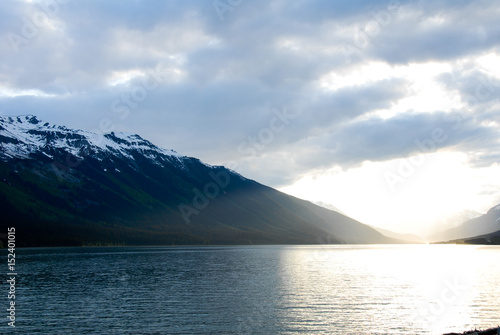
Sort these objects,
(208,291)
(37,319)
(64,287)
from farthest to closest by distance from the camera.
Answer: (64,287), (208,291), (37,319)

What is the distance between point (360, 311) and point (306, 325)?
1546cm

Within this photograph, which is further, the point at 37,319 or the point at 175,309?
the point at 175,309

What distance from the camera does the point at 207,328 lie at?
59.4 m

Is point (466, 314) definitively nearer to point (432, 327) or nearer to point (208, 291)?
point (432, 327)

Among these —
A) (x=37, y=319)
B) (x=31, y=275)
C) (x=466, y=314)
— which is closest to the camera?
(x=37, y=319)

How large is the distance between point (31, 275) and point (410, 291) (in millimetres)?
106080

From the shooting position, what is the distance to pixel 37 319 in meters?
65.7

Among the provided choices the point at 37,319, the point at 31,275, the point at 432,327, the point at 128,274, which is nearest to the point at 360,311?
the point at 432,327

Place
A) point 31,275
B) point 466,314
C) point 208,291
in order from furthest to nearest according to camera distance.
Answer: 1. point 31,275
2. point 208,291
3. point 466,314

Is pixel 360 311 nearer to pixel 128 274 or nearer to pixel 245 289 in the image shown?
pixel 245 289

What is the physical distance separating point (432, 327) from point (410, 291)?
121 feet

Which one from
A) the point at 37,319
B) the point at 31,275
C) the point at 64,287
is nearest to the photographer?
the point at 37,319

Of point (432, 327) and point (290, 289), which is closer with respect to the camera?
point (432, 327)

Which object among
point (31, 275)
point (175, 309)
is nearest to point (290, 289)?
point (175, 309)
